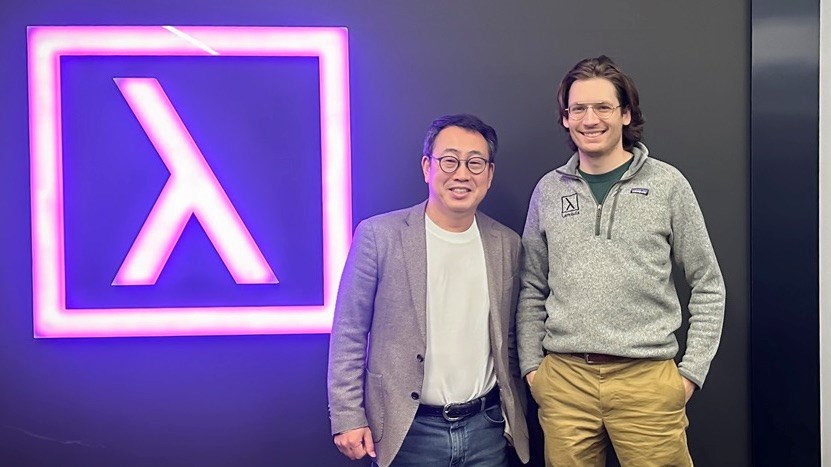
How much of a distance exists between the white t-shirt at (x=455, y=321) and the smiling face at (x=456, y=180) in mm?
48

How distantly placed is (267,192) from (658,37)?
149cm

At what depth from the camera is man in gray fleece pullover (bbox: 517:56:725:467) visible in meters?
1.79

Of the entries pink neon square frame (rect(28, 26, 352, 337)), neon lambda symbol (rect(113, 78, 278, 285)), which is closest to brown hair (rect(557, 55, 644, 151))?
pink neon square frame (rect(28, 26, 352, 337))

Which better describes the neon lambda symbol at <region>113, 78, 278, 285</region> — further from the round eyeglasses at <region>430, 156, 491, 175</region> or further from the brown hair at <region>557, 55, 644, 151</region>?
the brown hair at <region>557, 55, 644, 151</region>

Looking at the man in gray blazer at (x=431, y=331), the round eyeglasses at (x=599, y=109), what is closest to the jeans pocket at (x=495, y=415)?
the man in gray blazer at (x=431, y=331)

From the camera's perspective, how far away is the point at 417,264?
185 cm

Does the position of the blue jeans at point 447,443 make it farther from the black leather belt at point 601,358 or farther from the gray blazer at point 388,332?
the black leather belt at point 601,358

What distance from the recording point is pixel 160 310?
227 centimetres

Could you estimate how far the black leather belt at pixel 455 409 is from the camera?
1.84 meters

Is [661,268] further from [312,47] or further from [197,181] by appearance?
[197,181]

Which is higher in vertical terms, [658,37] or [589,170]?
[658,37]

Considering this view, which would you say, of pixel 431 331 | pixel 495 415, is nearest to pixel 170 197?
pixel 431 331

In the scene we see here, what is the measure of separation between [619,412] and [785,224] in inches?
41.8

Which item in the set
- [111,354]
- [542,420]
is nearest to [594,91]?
[542,420]
